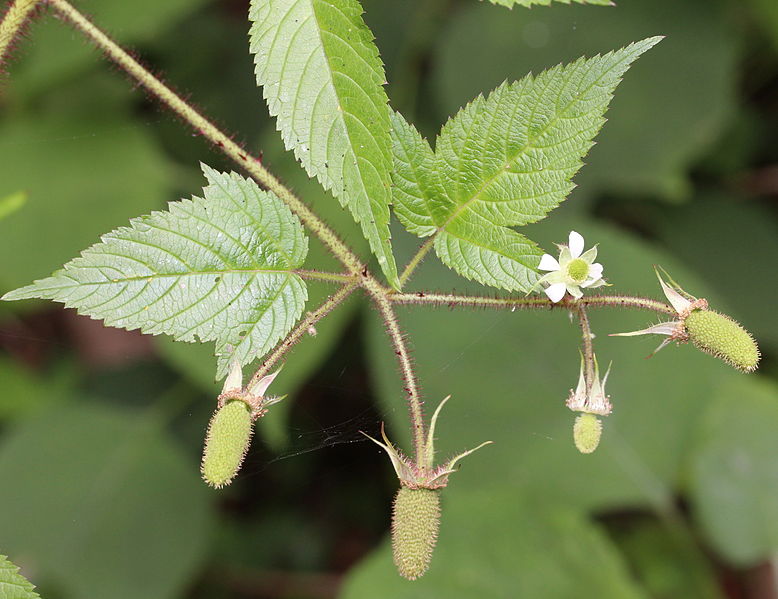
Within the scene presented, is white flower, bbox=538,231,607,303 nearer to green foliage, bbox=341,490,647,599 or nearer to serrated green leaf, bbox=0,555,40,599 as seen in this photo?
serrated green leaf, bbox=0,555,40,599

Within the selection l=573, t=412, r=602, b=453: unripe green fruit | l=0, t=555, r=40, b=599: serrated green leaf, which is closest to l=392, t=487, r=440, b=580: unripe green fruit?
l=573, t=412, r=602, b=453: unripe green fruit

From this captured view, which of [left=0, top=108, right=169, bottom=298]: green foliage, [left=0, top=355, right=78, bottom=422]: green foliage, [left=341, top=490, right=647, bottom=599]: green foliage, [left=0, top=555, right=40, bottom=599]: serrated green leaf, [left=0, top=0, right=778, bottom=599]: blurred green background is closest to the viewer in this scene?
[left=0, top=555, right=40, bottom=599]: serrated green leaf

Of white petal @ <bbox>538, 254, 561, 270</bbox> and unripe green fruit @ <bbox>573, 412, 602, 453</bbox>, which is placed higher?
white petal @ <bbox>538, 254, 561, 270</bbox>

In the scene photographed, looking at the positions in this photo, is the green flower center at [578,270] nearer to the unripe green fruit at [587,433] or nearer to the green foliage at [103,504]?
the unripe green fruit at [587,433]

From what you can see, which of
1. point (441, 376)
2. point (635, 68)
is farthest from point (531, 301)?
point (635, 68)

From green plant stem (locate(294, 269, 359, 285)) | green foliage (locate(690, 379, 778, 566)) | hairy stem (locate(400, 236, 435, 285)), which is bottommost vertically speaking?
green foliage (locate(690, 379, 778, 566))

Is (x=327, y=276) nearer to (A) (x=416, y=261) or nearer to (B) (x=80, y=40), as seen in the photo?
(A) (x=416, y=261)
